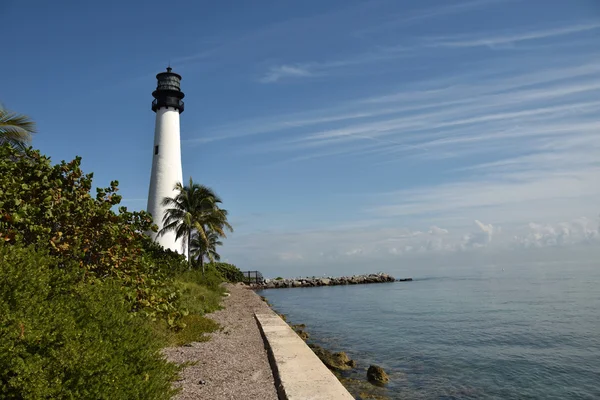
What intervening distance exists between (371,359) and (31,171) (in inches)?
484

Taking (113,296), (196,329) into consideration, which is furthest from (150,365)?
(196,329)

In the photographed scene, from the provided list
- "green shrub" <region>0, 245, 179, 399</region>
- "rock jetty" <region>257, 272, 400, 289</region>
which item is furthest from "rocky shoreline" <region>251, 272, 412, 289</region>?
"green shrub" <region>0, 245, 179, 399</region>

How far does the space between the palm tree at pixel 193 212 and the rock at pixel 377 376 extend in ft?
73.7

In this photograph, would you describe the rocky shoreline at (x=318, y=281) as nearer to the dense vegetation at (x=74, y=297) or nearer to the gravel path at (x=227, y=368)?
the gravel path at (x=227, y=368)

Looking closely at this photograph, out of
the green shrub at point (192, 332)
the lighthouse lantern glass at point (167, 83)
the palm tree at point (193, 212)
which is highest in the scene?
the lighthouse lantern glass at point (167, 83)

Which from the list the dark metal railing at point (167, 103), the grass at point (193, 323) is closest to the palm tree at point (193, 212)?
the dark metal railing at point (167, 103)

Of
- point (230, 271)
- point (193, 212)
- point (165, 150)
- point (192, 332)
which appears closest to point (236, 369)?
point (192, 332)

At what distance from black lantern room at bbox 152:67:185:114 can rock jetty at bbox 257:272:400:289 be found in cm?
2914

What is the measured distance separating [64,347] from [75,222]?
5359mm

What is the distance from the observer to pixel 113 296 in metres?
7.14

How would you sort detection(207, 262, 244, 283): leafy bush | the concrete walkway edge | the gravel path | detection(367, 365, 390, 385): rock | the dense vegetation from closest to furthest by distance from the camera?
the dense vegetation < the concrete walkway edge < the gravel path < detection(367, 365, 390, 385): rock < detection(207, 262, 244, 283): leafy bush

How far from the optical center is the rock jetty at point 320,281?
66.0 metres

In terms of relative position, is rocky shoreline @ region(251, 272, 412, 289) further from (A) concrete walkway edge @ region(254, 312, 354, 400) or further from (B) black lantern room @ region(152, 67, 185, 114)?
(A) concrete walkway edge @ region(254, 312, 354, 400)

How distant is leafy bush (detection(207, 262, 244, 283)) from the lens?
5158 centimetres
